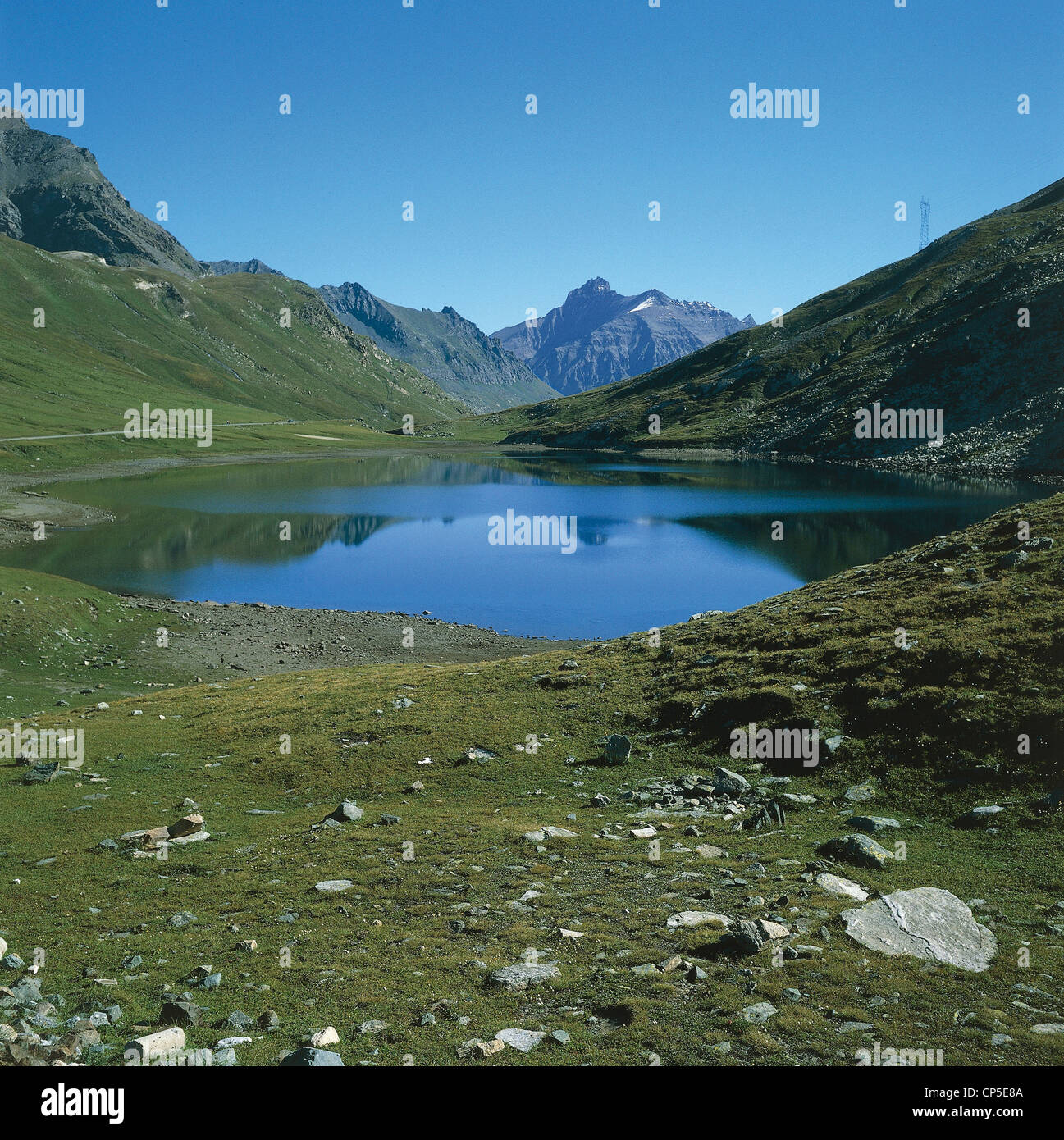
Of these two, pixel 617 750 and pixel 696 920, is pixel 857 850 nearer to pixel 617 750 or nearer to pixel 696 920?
pixel 696 920

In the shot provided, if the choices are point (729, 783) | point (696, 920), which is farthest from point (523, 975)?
point (729, 783)

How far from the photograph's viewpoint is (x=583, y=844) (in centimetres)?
1886

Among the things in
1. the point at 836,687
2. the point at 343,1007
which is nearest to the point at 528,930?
the point at 343,1007

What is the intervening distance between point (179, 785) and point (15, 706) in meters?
17.0

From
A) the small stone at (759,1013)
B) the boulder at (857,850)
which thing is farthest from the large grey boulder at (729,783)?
the small stone at (759,1013)

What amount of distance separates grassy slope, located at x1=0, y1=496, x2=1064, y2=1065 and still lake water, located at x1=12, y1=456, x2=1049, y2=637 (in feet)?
111

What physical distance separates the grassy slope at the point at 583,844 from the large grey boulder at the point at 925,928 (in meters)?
0.33

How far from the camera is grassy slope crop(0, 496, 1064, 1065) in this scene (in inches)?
457

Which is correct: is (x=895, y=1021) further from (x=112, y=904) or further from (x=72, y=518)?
(x=72, y=518)

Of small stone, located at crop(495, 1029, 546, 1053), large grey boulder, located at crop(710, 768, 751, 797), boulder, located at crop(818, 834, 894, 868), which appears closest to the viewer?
small stone, located at crop(495, 1029, 546, 1053)

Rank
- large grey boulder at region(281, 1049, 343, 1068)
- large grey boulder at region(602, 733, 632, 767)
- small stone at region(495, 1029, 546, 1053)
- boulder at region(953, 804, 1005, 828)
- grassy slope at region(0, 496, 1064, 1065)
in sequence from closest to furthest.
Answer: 1. large grey boulder at region(281, 1049, 343, 1068)
2. small stone at region(495, 1029, 546, 1053)
3. grassy slope at region(0, 496, 1064, 1065)
4. boulder at region(953, 804, 1005, 828)
5. large grey boulder at region(602, 733, 632, 767)

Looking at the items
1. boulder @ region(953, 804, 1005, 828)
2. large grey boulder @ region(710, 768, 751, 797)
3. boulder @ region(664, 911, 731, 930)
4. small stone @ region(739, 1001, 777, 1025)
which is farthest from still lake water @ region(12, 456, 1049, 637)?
small stone @ region(739, 1001, 777, 1025)

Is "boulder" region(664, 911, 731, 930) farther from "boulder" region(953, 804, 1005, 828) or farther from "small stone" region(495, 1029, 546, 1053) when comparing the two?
"boulder" region(953, 804, 1005, 828)
